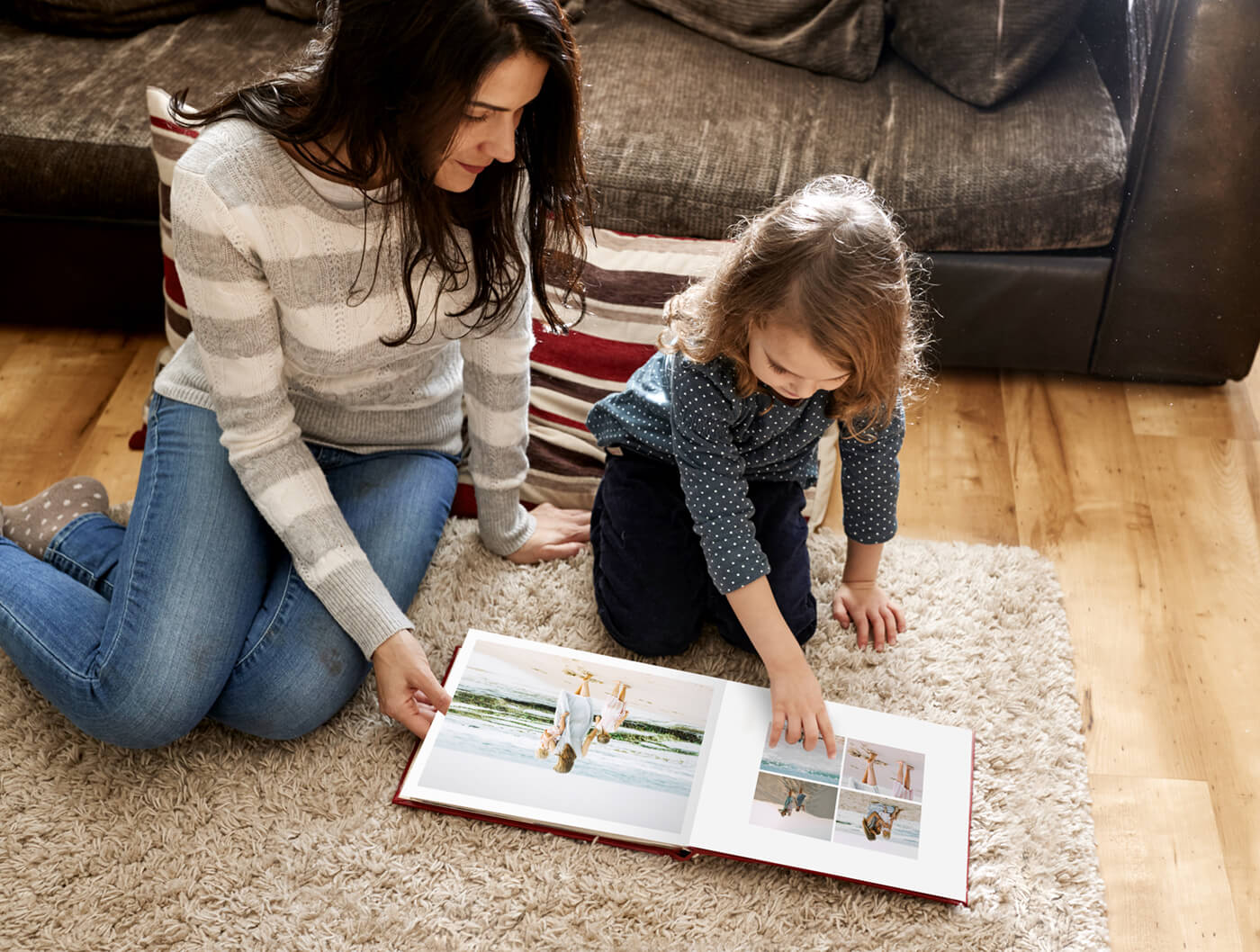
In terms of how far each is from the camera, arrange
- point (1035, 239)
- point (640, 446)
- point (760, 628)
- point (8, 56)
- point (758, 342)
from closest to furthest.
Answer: point (758, 342), point (760, 628), point (640, 446), point (1035, 239), point (8, 56)

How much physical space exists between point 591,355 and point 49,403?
33.1 inches

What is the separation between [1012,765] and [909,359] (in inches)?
17.7

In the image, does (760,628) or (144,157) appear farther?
(144,157)

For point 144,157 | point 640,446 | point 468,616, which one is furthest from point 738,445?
point 144,157

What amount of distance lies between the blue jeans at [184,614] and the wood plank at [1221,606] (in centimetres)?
93

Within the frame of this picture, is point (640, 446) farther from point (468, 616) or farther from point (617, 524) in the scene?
point (468, 616)

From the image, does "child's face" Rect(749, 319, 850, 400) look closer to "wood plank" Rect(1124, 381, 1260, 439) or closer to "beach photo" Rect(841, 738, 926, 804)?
"beach photo" Rect(841, 738, 926, 804)

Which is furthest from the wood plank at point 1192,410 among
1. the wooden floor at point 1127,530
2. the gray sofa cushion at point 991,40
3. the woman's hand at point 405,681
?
the woman's hand at point 405,681

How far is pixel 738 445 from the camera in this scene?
1.22 metres

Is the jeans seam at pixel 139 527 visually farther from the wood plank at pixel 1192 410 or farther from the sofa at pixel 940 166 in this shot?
the wood plank at pixel 1192 410

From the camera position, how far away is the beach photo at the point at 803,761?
111 cm

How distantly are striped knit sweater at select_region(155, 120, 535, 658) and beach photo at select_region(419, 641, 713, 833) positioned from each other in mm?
124

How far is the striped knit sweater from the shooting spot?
104 centimetres

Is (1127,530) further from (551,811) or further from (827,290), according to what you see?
(551,811)
